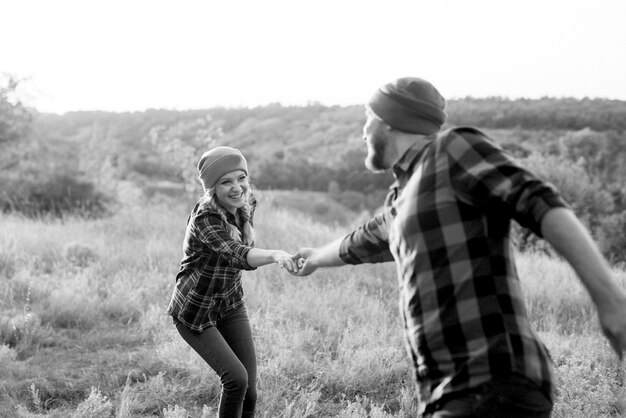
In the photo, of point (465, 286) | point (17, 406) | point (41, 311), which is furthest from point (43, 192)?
point (465, 286)

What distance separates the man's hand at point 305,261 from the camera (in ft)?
9.72

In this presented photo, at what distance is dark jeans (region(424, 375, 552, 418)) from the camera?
1.75 metres

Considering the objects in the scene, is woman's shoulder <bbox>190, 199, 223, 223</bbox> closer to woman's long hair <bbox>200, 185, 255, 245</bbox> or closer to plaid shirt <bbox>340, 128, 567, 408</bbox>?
woman's long hair <bbox>200, 185, 255, 245</bbox>

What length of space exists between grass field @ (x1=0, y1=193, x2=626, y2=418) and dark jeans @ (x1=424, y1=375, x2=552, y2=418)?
2343mm

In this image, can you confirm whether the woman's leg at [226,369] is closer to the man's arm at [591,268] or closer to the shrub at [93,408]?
the shrub at [93,408]

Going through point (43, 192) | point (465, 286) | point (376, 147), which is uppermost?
point (376, 147)

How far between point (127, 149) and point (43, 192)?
29.9 metres

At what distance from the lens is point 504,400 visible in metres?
1.75

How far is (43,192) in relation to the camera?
21453mm

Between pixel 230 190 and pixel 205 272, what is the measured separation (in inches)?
19.6

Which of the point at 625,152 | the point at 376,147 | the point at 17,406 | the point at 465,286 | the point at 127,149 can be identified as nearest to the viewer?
the point at 465,286

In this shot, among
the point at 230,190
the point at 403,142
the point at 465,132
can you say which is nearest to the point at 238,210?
the point at 230,190

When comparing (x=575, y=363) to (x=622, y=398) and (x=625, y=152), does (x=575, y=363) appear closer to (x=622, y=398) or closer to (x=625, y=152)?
(x=622, y=398)

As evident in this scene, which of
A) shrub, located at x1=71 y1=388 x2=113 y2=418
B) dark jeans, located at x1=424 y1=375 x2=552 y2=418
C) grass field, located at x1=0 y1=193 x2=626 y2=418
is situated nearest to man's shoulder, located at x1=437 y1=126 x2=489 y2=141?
dark jeans, located at x1=424 y1=375 x2=552 y2=418
